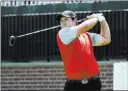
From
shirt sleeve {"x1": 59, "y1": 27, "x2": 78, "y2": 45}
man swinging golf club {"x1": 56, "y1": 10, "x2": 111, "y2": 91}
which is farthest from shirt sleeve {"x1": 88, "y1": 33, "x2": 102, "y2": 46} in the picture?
→ shirt sleeve {"x1": 59, "y1": 27, "x2": 78, "y2": 45}

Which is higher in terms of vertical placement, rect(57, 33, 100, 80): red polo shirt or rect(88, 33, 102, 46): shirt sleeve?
rect(88, 33, 102, 46): shirt sleeve

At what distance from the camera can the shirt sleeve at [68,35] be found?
13.5ft

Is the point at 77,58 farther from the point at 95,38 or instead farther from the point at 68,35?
the point at 95,38

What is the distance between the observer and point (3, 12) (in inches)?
351

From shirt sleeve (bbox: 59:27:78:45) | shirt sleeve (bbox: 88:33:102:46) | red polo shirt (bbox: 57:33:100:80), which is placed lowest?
red polo shirt (bbox: 57:33:100:80)

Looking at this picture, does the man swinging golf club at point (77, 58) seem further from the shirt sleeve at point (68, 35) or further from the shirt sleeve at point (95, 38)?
the shirt sleeve at point (95, 38)

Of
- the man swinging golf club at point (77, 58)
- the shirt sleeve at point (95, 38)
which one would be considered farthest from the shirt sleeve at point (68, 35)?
the shirt sleeve at point (95, 38)

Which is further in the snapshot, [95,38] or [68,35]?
[95,38]

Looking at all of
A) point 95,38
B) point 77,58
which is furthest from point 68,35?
point 95,38

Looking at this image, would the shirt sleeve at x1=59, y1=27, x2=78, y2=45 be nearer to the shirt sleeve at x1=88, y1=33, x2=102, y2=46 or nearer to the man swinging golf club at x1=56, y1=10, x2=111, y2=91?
the man swinging golf club at x1=56, y1=10, x2=111, y2=91

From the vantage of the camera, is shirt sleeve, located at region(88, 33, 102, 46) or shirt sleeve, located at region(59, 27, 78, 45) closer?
shirt sleeve, located at region(59, 27, 78, 45)

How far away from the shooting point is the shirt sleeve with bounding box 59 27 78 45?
13.5ft

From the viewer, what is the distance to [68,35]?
4.15m

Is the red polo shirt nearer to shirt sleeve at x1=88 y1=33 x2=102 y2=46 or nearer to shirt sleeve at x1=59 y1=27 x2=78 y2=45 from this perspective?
shirt sleeve at x1=59 y1=27 x2=78 y2=45
